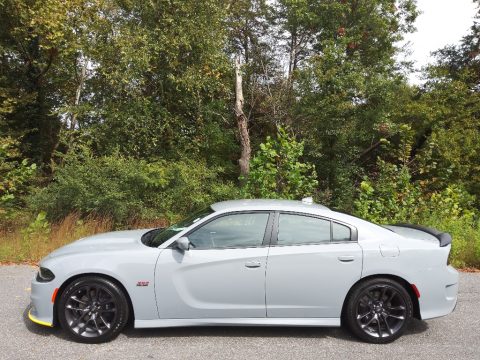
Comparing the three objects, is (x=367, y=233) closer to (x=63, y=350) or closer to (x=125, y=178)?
(x=63, y=350)

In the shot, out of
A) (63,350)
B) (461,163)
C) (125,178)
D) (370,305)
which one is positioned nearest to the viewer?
(63,350)

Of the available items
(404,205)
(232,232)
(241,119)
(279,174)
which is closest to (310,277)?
(232,232)

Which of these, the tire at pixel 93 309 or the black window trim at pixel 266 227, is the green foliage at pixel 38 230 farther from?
the black window trim at pixel 266 227

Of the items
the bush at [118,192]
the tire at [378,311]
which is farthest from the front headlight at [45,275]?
the bush at [118,192]

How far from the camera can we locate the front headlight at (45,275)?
14.0 feet

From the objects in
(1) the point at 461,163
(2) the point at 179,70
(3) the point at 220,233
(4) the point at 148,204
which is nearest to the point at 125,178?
(4) the point at 148,204

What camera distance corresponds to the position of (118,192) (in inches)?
399

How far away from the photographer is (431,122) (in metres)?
16.0

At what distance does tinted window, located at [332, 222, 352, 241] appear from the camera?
177 inches

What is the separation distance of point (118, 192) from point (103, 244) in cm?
563

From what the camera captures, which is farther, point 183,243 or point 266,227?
point 266,227

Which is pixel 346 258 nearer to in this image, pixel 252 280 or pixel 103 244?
pixel 252 280

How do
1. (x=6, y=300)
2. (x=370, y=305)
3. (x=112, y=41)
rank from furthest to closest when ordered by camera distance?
1. (x=112, y=41)
2. (x=6, y=300)
3. (x=370, y=305)

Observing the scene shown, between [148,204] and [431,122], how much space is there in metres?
11.2
